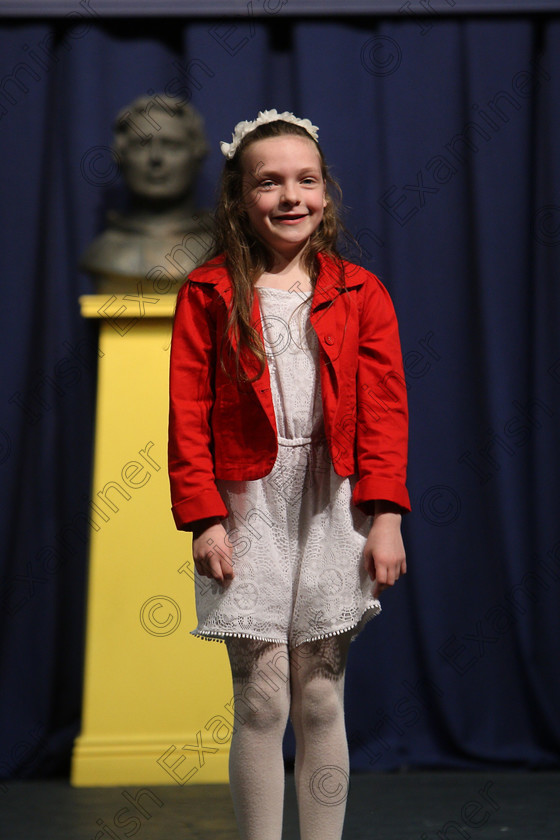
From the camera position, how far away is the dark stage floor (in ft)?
6.18

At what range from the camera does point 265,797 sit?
53.6 inches

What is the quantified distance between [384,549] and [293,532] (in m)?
0.13

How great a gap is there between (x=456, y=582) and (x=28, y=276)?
1.32 meters

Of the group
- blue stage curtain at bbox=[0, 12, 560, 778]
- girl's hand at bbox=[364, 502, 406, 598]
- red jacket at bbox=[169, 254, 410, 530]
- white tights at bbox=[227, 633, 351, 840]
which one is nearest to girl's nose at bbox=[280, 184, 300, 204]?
red jacket at bbox=[169, 254, 410, 530]

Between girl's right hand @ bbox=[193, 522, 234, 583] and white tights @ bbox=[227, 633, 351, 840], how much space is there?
0.32 ft

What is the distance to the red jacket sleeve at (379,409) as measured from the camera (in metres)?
1.38

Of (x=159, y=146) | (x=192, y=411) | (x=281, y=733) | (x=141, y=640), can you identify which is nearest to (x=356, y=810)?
(x=141, y=640)

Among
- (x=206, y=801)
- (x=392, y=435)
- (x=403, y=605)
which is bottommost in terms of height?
(x=206, y=801)

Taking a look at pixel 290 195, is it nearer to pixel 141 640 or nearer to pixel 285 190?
pixel 285 190

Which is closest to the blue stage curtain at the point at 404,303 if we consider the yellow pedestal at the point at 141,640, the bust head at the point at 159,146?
the bust head at the point at 159,146

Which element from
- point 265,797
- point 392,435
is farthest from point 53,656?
point 392,435

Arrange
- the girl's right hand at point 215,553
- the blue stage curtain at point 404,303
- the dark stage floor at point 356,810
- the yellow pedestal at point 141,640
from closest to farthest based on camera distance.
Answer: the girl's right hand at point 215,553, the dark stage floor at point 356,810, the yellow pedestal at point 141,640, the blue stage curtain at point 404,303

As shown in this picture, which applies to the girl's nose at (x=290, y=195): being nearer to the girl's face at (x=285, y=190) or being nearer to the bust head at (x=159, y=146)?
the girl's face at (x=285, y=190)

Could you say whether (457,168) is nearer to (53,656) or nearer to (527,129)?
(527,129)
